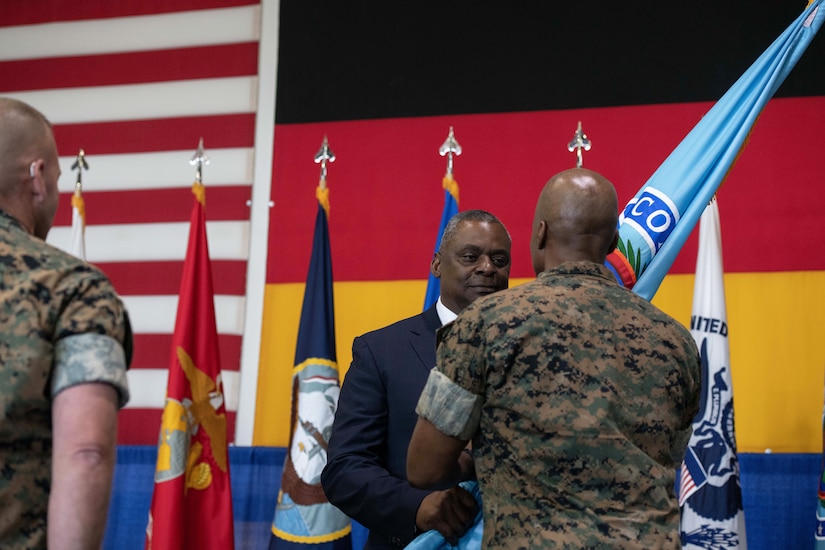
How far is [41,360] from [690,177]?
1739 mm

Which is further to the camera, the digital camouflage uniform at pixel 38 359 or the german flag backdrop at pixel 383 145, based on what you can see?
the german flag backdrop at pixel 383 145

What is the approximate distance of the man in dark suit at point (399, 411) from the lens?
1.75 metres

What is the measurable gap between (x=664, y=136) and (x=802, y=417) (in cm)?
118

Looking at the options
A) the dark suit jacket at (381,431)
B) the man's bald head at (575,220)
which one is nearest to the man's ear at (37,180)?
the man's bald head at (575,220)

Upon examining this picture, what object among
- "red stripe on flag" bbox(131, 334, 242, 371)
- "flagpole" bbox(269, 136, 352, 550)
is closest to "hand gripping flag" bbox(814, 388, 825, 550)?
"flagpole" bbox(269, 136, 352, 550)

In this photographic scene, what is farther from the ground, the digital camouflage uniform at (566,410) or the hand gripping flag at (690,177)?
the hand gripping flag at (690,177)

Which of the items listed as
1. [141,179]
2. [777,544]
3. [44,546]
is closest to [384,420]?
[44,546]

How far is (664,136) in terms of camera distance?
Answer: 148 inches

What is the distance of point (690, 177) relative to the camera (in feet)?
7.96

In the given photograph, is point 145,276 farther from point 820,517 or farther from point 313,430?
point 820,517

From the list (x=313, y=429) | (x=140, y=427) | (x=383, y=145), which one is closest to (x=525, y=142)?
(x=383, y=145)

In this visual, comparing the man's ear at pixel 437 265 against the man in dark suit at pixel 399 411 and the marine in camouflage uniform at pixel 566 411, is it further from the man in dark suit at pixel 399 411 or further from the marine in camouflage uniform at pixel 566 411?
the marine in camouflage uniform at pixel 566 411

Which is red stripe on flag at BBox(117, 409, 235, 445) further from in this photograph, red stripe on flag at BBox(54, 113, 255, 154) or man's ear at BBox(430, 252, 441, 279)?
man's ear at BBox(430, 252, 441, 279)

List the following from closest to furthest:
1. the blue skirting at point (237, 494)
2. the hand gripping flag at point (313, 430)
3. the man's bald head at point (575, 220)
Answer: the man's bald head at point (575, 220), the hand gripping flag at point (313, 430), the blue skirting at point (237, 494)
